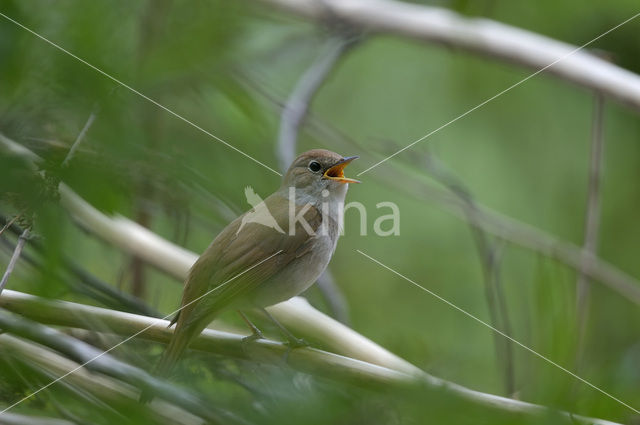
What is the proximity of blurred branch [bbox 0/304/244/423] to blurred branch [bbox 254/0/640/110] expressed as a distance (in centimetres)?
134

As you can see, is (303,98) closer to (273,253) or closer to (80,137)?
(273,253)

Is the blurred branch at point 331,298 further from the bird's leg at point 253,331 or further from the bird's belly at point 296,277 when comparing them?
the bird's leg at point 253,331

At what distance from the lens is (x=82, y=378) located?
88 centimetres

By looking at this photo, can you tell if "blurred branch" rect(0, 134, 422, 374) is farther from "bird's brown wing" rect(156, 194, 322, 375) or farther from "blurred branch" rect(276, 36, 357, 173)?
"blurred branch" rect(276, 36, 357, 173)

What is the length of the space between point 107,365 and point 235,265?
484mm

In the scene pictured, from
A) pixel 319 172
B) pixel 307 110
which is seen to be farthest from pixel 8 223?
pixel 307 110

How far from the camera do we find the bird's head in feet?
5.57

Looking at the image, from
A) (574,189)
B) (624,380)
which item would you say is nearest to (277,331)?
(624,380)

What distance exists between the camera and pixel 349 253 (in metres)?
3.08

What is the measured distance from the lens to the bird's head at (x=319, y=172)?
1698 millimetres

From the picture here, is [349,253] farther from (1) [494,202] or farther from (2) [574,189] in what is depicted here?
(2) [574,189]

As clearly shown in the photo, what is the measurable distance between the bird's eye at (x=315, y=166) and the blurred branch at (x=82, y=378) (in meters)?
0.88

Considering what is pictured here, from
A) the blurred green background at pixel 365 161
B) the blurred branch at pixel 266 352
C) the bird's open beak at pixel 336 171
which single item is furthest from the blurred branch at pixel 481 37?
the blurred branch at pixel 266 352

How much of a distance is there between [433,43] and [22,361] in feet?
6.32
